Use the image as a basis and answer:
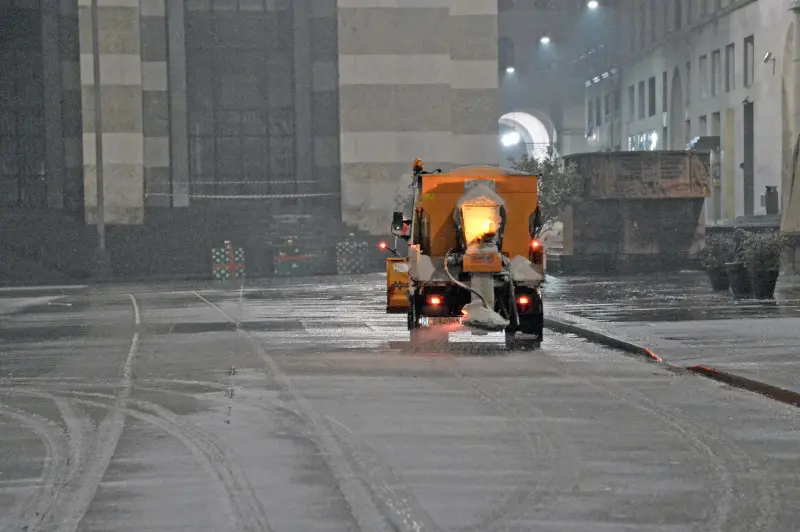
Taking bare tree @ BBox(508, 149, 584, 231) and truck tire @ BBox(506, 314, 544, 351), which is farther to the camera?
bare tree @ BBox(508, 149, 584, 231)

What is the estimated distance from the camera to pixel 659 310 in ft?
93.7

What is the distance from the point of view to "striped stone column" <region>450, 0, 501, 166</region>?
2391 inches

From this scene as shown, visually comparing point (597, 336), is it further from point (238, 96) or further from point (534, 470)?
point (238, 96)

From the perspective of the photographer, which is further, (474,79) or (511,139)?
(511,139)

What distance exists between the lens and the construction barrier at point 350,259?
5581 centimetres

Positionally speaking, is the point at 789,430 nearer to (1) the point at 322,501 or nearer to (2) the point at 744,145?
(1) the point at 322,501

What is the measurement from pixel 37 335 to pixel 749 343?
12.7 meters

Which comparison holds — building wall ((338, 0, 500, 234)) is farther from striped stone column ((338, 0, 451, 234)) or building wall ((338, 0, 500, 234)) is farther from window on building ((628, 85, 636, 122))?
window on building ((628, 85, 636, 122))

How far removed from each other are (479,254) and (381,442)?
413 inches

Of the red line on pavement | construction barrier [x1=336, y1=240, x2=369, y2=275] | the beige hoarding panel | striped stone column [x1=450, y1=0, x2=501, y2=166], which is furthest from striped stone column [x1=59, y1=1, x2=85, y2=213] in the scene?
the red line on pavement

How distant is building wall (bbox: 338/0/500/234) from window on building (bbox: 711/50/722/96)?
2254 cm

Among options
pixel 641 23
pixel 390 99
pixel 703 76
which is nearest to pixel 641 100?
pixel 641 23

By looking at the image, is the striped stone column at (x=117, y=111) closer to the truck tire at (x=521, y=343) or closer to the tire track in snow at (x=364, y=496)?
the truck tire at (x=521, y=343)

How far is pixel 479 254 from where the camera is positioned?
74.7 feet
